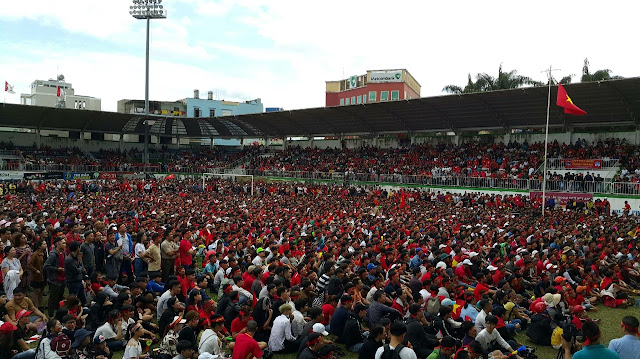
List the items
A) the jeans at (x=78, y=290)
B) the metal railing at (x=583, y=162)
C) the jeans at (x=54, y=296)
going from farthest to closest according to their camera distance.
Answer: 1. the metal railing at (x=583, y=162)
2. the jeans at (x=54, y=296)
3. the jeans at (x=78, y=290)

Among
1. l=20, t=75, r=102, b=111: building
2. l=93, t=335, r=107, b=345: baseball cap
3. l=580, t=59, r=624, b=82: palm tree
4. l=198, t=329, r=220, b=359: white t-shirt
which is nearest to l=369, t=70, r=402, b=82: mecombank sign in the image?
l=580, t=59, r=624, b=82: palm tree

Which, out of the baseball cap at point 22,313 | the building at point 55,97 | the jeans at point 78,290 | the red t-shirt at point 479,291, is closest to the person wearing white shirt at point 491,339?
the red t-shirt at point 479,291

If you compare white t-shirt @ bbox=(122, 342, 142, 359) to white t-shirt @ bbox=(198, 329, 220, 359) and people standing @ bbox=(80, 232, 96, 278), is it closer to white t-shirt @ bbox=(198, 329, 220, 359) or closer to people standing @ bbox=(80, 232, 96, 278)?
white t-shirt @ bbox=(198, 329, 220, 359)

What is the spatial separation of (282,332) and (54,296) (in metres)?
4.24

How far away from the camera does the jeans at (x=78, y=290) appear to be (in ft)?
23.9

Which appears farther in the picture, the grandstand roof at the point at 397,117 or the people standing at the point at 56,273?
the grandstand roof at the point at 397,117

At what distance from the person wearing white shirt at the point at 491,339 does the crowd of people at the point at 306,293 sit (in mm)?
19

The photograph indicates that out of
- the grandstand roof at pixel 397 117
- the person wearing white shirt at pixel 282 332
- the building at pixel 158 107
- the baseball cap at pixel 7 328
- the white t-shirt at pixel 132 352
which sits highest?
the building at pixel 158 107

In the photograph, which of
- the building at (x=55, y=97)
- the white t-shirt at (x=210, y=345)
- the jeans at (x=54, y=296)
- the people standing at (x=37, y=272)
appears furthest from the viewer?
the building at (x=55, y=97)

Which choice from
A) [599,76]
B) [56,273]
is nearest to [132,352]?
[56,273]

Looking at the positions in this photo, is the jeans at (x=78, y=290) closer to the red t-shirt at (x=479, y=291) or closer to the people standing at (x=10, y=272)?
the people standing at (x=10, y=272)

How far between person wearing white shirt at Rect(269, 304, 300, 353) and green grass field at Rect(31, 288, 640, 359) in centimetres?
26

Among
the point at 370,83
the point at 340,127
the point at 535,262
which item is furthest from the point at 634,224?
the point at 370,83

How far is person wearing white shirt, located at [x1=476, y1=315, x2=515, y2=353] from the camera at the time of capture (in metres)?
5.76
